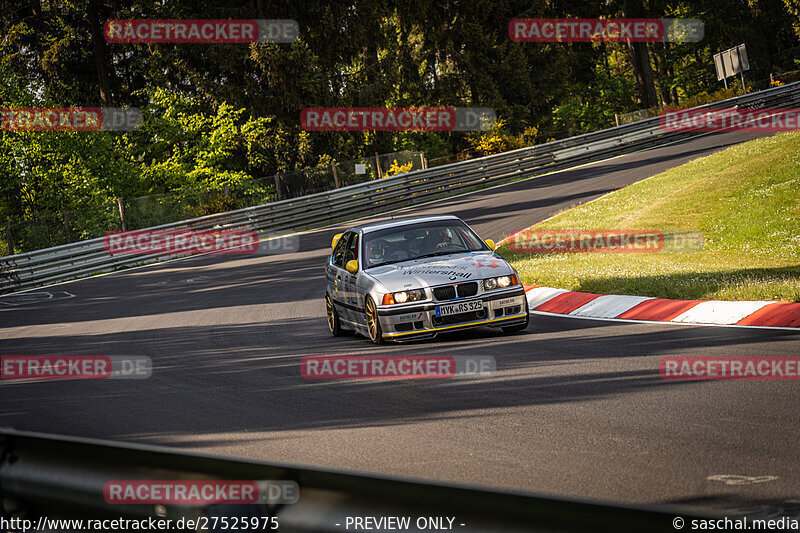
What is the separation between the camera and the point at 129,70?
1807 inches

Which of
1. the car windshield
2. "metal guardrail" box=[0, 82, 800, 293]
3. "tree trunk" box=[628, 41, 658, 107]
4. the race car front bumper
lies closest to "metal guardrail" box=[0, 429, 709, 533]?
the race car front bumper

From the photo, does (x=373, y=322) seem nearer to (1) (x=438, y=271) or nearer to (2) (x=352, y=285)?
(2) (x=352, y=285)

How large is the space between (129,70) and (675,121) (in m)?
28.4

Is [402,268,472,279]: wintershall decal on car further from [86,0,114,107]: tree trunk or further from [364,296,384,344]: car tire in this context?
[86,0,114,107]: tree trunk

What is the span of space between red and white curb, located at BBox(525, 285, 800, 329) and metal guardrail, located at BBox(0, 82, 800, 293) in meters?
18.2

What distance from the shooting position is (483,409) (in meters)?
7.00

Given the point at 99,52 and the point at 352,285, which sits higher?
the point at 99,52

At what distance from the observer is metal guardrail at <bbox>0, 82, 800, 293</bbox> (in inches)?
1039

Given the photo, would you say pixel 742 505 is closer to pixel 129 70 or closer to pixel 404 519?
pixel 404 519

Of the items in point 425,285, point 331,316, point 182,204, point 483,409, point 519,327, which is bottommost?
point 483,409

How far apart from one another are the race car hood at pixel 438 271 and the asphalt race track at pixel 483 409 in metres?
0.78

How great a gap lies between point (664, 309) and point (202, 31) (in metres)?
35.4

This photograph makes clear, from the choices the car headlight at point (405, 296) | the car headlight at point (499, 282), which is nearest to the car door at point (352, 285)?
the car headlight at point (405, 296)

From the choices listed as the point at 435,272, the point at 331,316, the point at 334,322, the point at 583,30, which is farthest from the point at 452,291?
the point at 583,30
